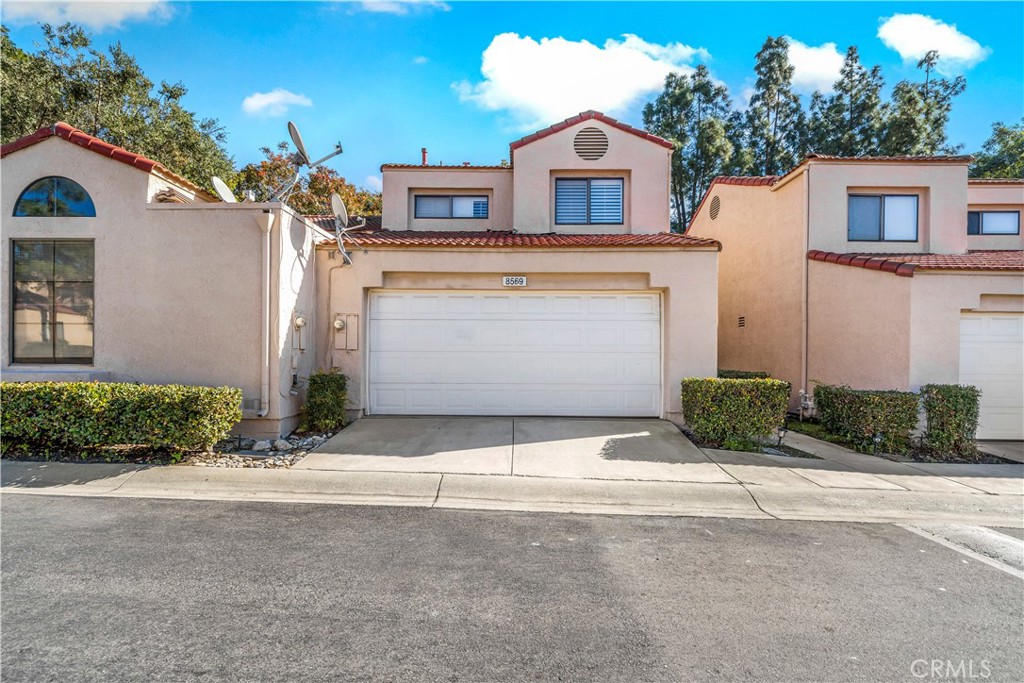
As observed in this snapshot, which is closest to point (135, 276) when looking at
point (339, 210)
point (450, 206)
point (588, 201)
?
point (339, 210)

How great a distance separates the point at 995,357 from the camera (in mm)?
9016

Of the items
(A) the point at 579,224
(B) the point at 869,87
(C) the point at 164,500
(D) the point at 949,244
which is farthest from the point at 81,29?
(B) the point at 869,87

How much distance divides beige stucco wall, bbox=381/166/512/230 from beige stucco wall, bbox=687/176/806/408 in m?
6.81

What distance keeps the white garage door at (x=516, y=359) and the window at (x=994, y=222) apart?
11468 mm

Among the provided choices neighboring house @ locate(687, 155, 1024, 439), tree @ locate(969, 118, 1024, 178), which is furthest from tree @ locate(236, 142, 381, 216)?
tree @ locate(969, 118, 1024, 178)

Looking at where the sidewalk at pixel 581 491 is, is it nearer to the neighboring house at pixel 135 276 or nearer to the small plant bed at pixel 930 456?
the small plant bed at pixel 930 456

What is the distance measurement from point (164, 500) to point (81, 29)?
2057 centimetres

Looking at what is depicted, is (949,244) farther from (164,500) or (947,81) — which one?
(947,81)

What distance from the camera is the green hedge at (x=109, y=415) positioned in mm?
6492

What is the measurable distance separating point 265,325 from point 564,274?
208 inches

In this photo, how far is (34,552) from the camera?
4004mm

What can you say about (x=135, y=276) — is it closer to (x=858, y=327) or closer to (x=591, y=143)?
(x=591, y=143)

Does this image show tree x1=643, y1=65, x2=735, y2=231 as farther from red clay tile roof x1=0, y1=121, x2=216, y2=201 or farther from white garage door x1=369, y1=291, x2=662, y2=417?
red clay tile roof x1=0, y1=121, x2=216, y2=201

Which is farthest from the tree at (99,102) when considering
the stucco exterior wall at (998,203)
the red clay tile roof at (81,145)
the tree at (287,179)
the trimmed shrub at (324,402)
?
the stucco exterior wall at (998,203)
